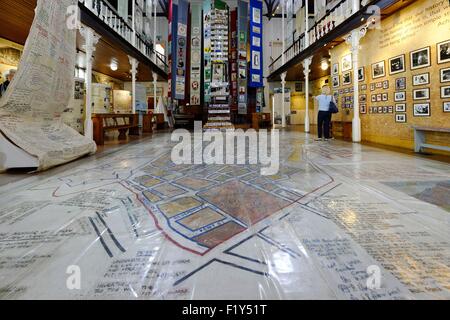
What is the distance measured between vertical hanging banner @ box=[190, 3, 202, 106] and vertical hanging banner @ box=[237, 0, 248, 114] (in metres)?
2.13

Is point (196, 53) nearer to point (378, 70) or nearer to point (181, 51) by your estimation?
point (181, 51)

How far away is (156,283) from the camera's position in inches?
45.9

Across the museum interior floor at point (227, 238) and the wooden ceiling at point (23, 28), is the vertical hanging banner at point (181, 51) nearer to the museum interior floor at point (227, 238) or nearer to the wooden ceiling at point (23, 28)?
the wooden ceiling at point (23, 28)

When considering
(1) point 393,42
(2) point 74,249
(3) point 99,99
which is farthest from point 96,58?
(2) point 74,249

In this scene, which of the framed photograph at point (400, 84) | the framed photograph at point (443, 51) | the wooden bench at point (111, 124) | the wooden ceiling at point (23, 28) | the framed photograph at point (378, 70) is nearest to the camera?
the framed photograph at point (443, 51)

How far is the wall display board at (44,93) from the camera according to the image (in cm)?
365

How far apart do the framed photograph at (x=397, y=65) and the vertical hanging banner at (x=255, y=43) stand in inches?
324

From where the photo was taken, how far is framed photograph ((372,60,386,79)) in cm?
673

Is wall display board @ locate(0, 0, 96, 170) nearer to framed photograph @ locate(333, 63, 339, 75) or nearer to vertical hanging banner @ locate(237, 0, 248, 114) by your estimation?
framed photograph @ locate(333, 63, 339, 75)

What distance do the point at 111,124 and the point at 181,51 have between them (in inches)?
304

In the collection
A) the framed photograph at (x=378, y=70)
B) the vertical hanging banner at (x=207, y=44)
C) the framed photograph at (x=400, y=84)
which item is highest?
the vertical hanging banner at (x=207, y=44)

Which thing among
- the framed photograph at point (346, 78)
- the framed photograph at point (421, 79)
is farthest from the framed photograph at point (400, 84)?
the framed photograph at point (346, 78)

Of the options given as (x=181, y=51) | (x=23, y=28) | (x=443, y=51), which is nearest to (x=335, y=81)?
(x=443, y=51)
